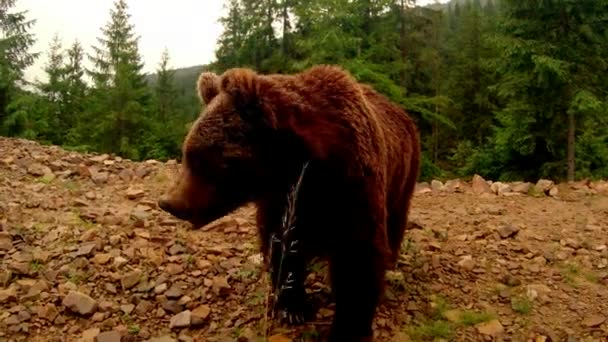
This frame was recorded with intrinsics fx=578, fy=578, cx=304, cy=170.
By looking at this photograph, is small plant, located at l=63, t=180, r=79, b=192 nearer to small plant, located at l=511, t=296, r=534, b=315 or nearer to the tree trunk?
small plant, located at l=511, t=296, r=534, b=315

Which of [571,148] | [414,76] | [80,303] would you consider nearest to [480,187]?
[80,303]

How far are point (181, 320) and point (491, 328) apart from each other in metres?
2.07

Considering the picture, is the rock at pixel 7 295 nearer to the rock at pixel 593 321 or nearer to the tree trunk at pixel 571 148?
the rock at pixel 593 321

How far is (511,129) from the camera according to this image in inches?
562

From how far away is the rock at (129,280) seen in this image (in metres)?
4.08

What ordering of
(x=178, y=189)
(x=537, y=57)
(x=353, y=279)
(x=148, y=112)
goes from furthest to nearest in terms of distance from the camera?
1. (x=148, y=112)
2. (x=537, y=57)
3. (x=353, y=279)
4. (x=178, y=189)

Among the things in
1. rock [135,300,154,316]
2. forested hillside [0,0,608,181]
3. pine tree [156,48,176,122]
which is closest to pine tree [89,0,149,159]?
forested hillside [0,0,608,181]

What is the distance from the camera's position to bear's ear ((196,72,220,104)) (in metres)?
3.10

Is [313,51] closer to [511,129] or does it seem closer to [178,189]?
[511,129]

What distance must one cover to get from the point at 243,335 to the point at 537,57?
35.3ft

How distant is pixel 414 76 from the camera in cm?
2397

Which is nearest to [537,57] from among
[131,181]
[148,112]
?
[131,181]

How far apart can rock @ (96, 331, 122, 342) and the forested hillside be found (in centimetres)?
141

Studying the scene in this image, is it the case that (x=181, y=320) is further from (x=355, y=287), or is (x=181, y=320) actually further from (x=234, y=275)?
(x=355, y=287)
